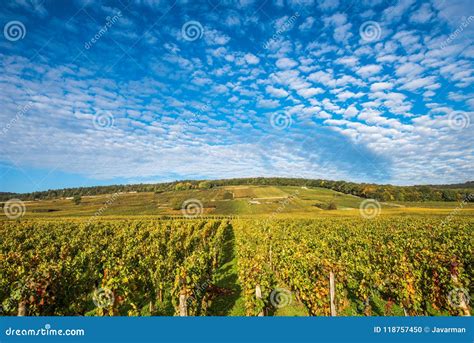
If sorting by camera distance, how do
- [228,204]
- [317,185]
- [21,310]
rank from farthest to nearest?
[317,185]
[228,204]
[21,310]

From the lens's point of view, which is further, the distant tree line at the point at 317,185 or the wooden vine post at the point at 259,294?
the distant tree line at the point at 317,185

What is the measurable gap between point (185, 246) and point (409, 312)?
1352cm

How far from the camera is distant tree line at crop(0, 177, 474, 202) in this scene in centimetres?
6762

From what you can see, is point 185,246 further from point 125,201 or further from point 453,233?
point 125,201

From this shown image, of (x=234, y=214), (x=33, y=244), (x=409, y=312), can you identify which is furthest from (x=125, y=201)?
(x=409, y=312)

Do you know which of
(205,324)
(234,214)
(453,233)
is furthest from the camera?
(234,214)

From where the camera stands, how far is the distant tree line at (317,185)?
67.6 meters

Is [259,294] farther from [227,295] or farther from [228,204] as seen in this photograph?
[228,204]

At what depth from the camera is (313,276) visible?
10.2 meters

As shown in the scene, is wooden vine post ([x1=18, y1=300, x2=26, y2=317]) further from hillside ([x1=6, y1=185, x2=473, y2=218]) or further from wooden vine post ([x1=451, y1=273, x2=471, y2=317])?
hillside ([x1=6, y1=185, x2=473, y2=218])

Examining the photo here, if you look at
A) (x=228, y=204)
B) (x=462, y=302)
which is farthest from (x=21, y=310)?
(x=228, y=204)

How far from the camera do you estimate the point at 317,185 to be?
324ft

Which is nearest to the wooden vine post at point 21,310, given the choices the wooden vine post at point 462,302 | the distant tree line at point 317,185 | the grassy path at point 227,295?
the grassy path at point 227,295

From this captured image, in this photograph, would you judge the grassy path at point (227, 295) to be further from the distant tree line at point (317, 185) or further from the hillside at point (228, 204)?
the distant tree line at point (317, 185)
